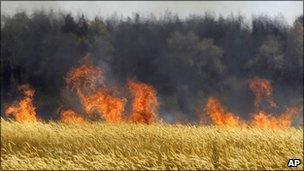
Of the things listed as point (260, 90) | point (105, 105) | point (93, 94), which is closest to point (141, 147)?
point (105, 105)

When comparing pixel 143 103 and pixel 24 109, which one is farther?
pixel 143 103

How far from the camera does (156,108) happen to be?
166ft

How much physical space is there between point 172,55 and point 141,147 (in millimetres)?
37478

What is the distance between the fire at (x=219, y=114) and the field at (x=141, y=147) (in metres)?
24.1

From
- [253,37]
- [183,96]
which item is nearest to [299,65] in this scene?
[253,37]

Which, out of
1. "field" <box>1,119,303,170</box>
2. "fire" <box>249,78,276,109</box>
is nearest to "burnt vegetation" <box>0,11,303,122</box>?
"fire" <box>249,78,276,109</box>

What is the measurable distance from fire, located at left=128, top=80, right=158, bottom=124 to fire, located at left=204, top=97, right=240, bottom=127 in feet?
18.4

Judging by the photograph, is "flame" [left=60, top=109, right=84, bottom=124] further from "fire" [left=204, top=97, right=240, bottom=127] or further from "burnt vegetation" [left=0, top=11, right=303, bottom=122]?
"fire" [left=204, top=97, right=240, bottom=127]

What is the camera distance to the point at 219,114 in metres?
52.3

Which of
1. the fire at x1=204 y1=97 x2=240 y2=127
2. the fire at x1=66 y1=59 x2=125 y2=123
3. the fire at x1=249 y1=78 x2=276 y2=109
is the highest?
the fire at x1=66 y1=59 x2=125 y2=123

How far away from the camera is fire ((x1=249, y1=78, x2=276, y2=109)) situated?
53.9 meters

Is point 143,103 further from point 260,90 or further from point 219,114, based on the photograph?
point 260,90

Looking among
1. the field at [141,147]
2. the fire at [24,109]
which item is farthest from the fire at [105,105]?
the field at [141,147]

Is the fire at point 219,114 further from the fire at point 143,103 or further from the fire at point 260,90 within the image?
the fire at point 143,103
